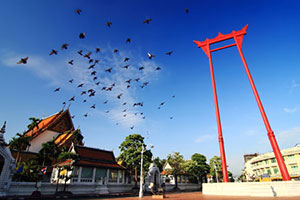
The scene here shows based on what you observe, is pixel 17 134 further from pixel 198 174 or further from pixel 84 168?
pixel 198 174

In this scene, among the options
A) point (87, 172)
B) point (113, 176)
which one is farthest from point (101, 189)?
point (113, 176)

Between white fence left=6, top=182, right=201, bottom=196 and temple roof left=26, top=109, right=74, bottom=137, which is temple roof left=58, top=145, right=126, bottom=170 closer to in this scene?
white fence left=6, top=182, right=201, bottom=196

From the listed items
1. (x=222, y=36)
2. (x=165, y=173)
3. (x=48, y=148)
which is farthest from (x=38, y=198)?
(x=165, y=173)

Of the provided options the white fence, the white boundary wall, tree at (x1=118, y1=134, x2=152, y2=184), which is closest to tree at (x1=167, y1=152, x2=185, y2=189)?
tree at (x1=118, y1=134, x2=152, y2=184)

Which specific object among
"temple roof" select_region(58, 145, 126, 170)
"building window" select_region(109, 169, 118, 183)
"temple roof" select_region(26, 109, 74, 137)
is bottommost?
"building window" select_region(109, 169, 118, 183)

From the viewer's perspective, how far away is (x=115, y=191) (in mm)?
24625

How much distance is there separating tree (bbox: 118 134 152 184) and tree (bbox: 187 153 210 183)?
50.7ft

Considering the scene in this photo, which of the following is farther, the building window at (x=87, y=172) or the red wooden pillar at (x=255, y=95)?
the building window at (x=87, y=172)

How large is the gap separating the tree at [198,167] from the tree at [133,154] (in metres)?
15.4

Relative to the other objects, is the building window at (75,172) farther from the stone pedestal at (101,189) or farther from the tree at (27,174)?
the tree at (27,174)

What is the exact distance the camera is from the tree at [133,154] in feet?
91.7

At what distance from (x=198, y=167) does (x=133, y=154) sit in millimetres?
20293

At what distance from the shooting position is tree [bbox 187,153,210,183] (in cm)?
3993

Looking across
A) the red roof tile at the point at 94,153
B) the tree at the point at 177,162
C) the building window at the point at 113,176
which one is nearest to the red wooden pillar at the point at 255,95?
the building window at the point at 113,176
